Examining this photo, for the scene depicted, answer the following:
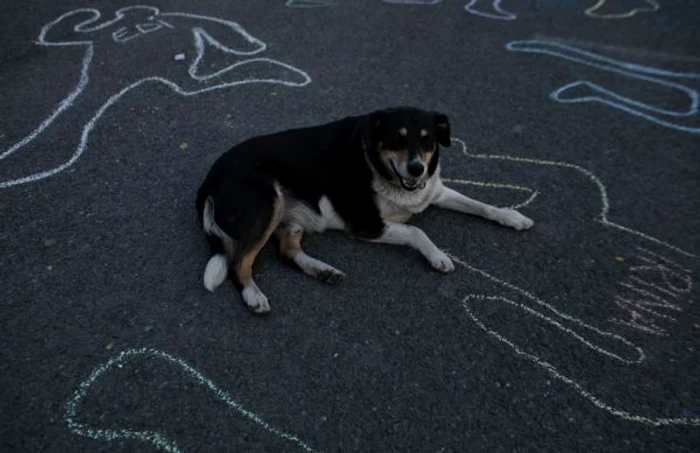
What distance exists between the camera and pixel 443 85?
605 centimetres

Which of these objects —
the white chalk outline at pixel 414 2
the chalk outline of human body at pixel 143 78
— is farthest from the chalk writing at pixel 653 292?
the white chalk outline at pixel 414 2

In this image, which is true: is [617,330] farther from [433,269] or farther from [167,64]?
[167,64]

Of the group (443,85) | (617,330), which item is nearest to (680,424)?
(617,330)

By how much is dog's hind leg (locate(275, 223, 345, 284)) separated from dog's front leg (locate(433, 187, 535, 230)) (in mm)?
1147

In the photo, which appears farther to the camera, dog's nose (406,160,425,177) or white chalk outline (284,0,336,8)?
white chalk outline (284,0,336,8)

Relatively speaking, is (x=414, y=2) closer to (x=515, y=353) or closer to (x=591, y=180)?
(x=591, y=180)

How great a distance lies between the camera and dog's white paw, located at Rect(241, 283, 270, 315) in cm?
350

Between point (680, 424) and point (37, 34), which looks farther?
point (37, 34)

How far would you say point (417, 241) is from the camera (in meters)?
3.93

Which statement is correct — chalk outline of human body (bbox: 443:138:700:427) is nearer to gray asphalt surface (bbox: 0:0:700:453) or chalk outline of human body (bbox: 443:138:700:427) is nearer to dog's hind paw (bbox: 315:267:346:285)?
gray asphalt surface (bbox: 0:0:700:453)

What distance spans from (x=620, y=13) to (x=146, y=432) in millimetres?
8073

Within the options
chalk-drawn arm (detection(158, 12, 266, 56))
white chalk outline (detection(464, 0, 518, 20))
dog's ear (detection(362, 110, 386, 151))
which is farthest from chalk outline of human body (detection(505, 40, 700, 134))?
chalk-drawn arm (detection(158, 12, 266, 56))

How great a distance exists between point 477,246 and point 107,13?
21.6 ft

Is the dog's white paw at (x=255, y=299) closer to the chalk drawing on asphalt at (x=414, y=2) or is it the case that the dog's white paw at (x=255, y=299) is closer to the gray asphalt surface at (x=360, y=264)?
the gray asphalt surface at (x=360, y=264)
